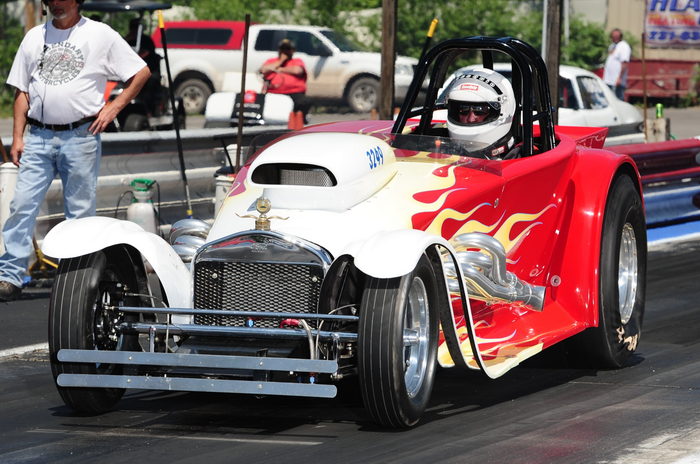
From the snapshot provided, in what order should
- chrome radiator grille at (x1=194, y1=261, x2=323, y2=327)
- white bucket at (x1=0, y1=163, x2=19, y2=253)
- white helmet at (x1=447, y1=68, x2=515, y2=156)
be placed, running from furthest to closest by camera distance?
white bucket at (x1=0, y1=163, x2=19, y2=253) < white helmet at (x1=447, y1=68, x2=515, y2=156) < chrome radiator grille at (x1=194, y1=261, x2=323, y2=327)

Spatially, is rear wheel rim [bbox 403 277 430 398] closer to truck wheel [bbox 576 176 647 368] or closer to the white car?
truck wheel [bbox 576 176 647 368]

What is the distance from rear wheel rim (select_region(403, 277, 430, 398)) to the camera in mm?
5984

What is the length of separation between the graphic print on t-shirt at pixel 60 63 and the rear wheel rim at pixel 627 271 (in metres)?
3.70

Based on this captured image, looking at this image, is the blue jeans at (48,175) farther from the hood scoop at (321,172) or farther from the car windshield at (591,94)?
the car windshield at (591,94)

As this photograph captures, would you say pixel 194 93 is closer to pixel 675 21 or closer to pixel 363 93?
pixel 363 93

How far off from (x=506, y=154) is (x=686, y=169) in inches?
257

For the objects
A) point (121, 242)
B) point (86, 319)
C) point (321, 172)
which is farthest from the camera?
point (321, 172)

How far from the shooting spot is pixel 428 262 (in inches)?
236

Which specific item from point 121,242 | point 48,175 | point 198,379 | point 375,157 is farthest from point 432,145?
point 48,175

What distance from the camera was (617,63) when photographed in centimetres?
2684

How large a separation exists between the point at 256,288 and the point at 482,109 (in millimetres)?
2276

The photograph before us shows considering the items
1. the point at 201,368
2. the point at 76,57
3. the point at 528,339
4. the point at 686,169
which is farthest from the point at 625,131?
the point at 201,368

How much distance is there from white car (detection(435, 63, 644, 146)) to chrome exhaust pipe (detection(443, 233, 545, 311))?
13.5m

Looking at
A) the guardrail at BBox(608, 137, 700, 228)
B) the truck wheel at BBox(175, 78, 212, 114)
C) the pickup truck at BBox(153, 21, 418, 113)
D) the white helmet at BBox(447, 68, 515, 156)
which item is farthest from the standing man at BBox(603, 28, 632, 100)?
the white helmet at BBox(447, 68, 515, 156)
